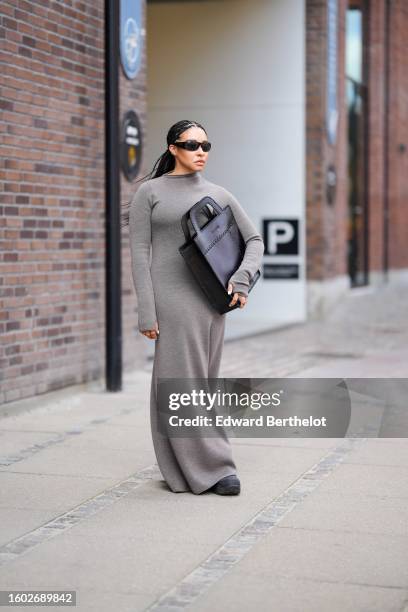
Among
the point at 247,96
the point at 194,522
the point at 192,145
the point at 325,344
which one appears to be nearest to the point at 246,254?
the point at 192,145

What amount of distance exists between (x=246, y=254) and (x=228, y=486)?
116 centimetres

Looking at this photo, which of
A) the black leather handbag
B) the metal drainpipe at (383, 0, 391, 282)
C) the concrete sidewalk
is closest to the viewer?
the concrete sidewalk

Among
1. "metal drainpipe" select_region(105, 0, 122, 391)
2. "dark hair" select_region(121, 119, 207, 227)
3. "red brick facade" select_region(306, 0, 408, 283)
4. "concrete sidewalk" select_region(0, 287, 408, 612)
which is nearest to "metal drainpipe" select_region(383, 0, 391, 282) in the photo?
"red brick facade" select_region(306, 0, 408, 283)

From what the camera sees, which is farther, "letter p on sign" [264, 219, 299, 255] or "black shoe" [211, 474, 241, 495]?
"letter p on sign" [264, 219, 299, 255]

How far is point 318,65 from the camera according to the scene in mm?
16656

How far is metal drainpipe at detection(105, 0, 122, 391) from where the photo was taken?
9.13 metres

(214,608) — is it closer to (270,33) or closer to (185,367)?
(185,367)

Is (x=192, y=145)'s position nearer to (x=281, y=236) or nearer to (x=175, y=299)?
(x=175, y=299)

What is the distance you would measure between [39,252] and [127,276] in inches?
62.7

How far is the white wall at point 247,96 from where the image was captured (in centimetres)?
1596

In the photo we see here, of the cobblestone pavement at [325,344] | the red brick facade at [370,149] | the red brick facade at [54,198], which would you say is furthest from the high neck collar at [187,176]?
the red brick facade at [370,149]

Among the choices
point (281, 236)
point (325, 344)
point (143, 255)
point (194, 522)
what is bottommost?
point (194, 522)

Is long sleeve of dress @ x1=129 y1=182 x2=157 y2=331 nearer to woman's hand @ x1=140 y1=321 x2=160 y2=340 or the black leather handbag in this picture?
woman's hand @ x1=140 y1=321 x2=160 y2=340

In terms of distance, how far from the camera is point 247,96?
16156mm
